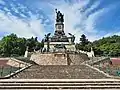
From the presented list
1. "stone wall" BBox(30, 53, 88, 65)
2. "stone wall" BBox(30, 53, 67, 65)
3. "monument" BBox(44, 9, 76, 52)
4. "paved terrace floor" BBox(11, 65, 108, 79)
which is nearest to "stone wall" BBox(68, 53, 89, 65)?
"stone wall" BBox(30, 53, 88, 65)

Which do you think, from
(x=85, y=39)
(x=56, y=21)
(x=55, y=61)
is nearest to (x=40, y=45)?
(x=56, y=21)

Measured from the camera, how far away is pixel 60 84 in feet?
46.6

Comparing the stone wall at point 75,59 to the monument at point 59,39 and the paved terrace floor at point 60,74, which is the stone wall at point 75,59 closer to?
the paved terrace floor at point 60,74

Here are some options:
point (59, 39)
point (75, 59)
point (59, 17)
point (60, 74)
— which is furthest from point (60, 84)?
point (59, 17)

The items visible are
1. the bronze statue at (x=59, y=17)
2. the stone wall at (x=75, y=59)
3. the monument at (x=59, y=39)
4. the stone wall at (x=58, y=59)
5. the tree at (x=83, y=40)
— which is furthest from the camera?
the tree at (x=83, y=40)

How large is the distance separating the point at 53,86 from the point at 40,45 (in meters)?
55.4

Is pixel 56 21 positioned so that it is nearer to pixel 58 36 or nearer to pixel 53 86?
pixel 58 36

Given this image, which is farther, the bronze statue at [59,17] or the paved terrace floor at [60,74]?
the bronze statue at [59,17]

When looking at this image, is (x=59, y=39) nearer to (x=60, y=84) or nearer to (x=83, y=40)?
(x=83, y=40)

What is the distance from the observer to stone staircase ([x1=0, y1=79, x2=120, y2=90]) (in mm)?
13820

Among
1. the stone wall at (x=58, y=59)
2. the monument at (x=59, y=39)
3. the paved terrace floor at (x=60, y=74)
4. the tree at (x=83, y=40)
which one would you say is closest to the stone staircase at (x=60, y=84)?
the paved terrace floor at (x=60, y=74)

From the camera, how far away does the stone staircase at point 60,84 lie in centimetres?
1382

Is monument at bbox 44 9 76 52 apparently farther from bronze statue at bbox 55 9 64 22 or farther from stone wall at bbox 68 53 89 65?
stone wall at bbox 68 53 89 65

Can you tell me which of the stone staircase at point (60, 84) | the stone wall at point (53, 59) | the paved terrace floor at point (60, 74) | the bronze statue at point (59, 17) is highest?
the bronze statue at point (59, 17)
